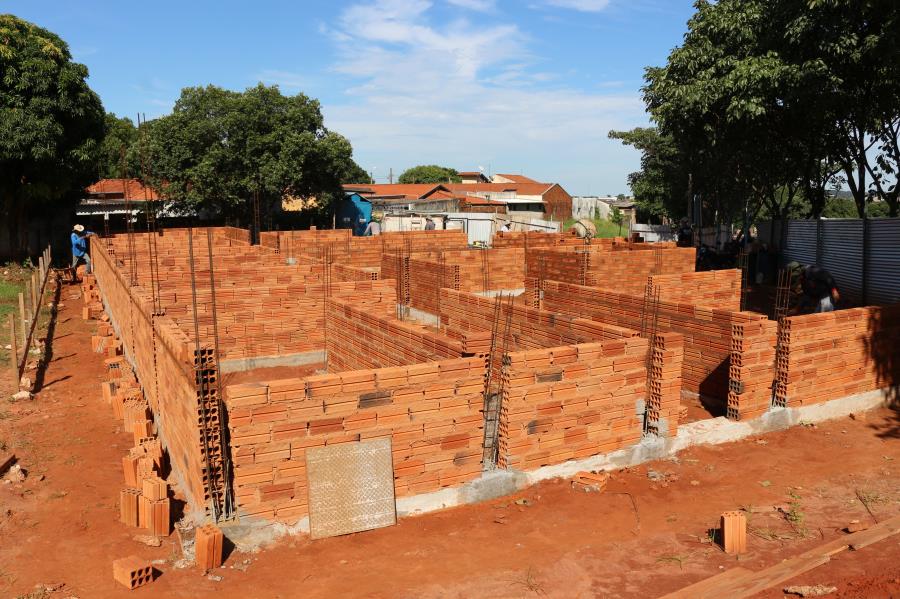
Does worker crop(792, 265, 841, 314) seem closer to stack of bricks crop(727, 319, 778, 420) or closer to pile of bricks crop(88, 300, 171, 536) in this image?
stack of bricks crop(727, 319, 778, 420)

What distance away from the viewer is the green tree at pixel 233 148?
1110 inches

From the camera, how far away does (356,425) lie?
231 inches

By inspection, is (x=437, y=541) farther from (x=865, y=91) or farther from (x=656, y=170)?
(x=656, y=170)

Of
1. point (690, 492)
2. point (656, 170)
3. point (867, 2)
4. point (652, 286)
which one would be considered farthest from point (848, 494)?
point (656, 170)

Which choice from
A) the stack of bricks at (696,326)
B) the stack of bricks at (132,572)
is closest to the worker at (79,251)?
the stack of bricks at (696,326)

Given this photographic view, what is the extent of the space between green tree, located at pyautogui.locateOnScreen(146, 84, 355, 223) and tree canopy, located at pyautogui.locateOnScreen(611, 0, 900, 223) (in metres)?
14.3

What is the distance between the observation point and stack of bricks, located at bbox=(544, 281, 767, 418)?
881 cm

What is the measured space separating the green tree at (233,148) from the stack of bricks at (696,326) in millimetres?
20529

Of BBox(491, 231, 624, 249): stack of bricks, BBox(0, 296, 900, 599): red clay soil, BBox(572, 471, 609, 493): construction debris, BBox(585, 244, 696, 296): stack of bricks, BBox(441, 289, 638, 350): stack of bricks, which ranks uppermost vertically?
BBox(491, 231, 624, 249): stack of bricks

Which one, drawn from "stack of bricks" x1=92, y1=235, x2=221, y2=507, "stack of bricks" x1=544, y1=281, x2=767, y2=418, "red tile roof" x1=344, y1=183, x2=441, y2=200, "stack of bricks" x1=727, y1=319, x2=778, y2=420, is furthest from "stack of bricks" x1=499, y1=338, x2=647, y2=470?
"red tile roof" x1=344, y1=183, x2=441, y2=200

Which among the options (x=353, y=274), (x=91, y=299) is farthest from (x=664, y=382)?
(x=91, y=299)

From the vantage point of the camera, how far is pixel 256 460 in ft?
18.2

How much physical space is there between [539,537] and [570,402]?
1.50 meters

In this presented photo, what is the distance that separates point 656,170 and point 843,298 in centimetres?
2186
